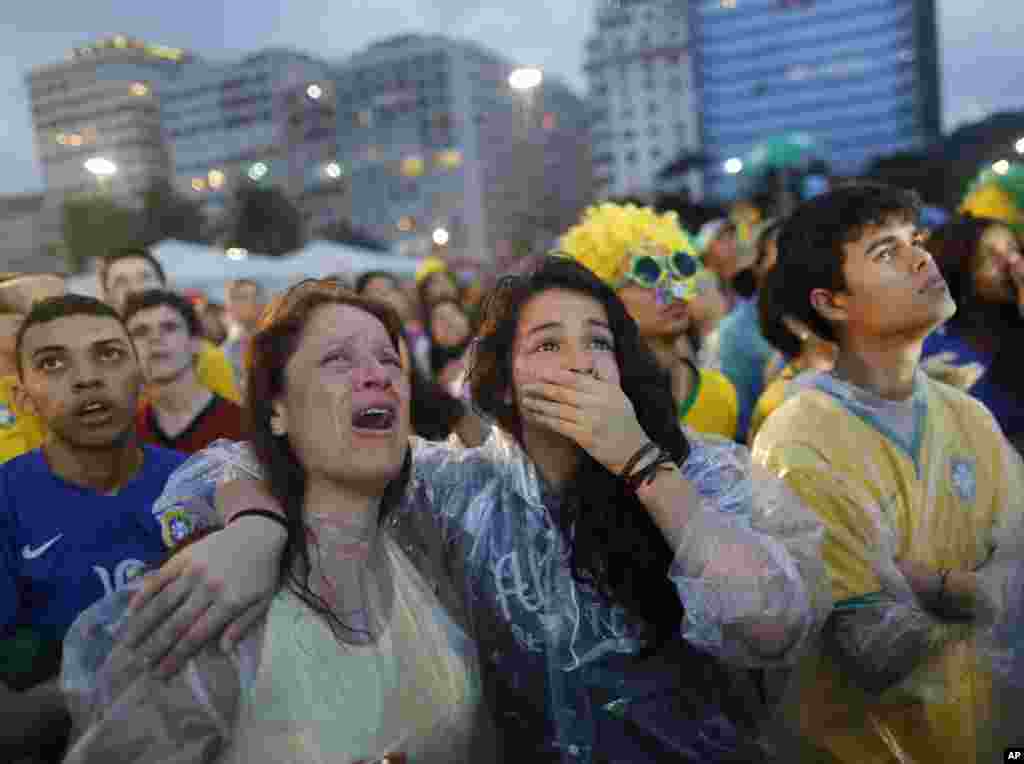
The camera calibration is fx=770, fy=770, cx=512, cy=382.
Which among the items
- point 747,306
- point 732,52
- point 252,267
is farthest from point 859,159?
point 747,306

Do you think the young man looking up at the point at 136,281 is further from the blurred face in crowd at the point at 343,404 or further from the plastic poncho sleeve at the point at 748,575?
the plastic poncho sleeve at the point at 748,575

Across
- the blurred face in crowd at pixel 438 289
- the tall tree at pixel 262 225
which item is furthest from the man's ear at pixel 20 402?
the tall tree at pixel 262 225

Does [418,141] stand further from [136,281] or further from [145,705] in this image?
[145,705]

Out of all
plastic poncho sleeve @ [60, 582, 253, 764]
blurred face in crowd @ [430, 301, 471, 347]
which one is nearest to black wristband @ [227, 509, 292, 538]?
plastic poncho sleeve @ [60, 582, 253, 764]

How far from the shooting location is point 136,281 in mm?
4973

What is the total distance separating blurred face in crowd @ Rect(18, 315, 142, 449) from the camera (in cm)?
237

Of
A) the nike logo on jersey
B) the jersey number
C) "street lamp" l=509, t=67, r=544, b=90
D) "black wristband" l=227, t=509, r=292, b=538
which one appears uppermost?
"street lamp" l=509, t=67, r=544, b=90

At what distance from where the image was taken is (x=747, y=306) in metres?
4.89

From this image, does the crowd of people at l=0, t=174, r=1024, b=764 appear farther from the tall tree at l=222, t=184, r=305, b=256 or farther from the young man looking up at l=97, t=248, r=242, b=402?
the tall tree at l=222, t=184, r=305, b=256

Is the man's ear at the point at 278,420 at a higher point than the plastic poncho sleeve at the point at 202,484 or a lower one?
higher

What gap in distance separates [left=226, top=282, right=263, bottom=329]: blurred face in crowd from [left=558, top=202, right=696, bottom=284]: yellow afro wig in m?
4.23

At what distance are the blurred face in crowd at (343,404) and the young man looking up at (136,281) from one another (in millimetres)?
3055

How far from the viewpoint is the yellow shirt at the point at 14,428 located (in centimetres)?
302

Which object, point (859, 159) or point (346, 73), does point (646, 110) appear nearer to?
point (859, 159)
